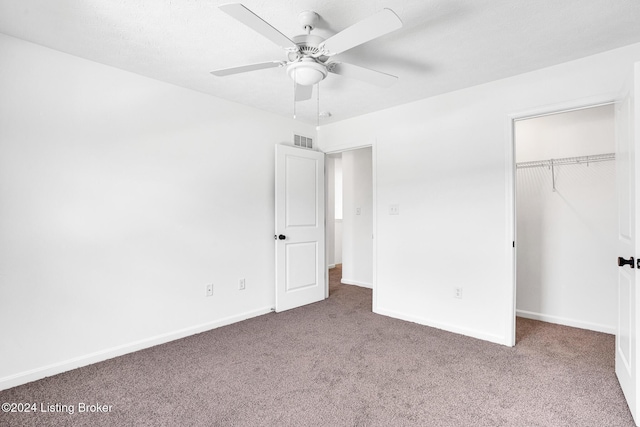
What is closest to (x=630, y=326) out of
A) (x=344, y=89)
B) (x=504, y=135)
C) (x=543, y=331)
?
(x=543, y=331)

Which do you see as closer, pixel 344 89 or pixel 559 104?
pixel 559 104

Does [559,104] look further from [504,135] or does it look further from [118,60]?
[118,60]

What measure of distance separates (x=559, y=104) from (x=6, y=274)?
419cm

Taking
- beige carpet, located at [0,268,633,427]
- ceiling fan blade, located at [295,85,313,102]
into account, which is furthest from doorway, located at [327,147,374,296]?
ceiling fan blade, located at [295,85,313,102]

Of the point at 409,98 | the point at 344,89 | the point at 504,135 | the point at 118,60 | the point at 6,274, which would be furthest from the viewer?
the point at 409,98

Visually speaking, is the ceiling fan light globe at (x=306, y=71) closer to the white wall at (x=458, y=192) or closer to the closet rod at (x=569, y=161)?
the white wall at (x=458, y=192)

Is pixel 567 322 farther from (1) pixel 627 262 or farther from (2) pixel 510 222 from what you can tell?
(1) pixel 627 262

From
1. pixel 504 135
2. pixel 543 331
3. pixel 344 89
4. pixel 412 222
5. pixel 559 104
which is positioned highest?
pixel 344 89

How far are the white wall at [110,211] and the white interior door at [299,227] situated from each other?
1.16ft

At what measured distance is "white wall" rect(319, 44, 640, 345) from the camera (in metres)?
2.55

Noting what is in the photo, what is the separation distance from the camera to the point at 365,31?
153 centimetres

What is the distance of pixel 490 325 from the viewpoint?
2836mm

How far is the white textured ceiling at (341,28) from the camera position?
178 cm

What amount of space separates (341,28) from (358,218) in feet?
10.9
